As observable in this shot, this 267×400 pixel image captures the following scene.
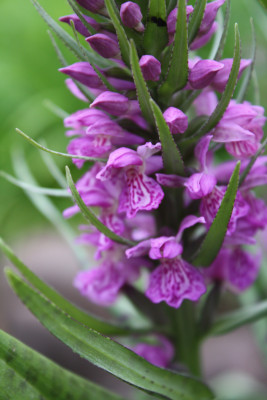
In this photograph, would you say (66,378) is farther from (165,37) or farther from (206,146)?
(165,37)

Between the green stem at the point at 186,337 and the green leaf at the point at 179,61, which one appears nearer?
the green leaf at the point at 179,61

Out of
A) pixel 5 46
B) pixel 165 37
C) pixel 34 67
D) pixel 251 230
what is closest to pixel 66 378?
pixel 251 230

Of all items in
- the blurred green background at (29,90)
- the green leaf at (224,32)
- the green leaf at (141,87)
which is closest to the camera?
the green leaf at (141,87)

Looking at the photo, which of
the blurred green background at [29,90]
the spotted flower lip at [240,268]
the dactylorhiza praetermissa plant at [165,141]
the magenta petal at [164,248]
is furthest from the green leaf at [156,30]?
the blurred green background at [29,90]

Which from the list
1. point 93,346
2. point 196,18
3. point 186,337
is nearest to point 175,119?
point 196,18

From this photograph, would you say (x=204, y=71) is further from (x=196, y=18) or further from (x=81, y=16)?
(x=81, y=16)

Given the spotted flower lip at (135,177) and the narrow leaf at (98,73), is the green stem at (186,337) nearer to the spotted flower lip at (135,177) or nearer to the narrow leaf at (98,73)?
the spotted flower lip at (135,177)

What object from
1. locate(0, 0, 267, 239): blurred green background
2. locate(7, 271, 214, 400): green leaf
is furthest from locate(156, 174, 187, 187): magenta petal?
locate(0, 0, 267, 239): blurred green background
